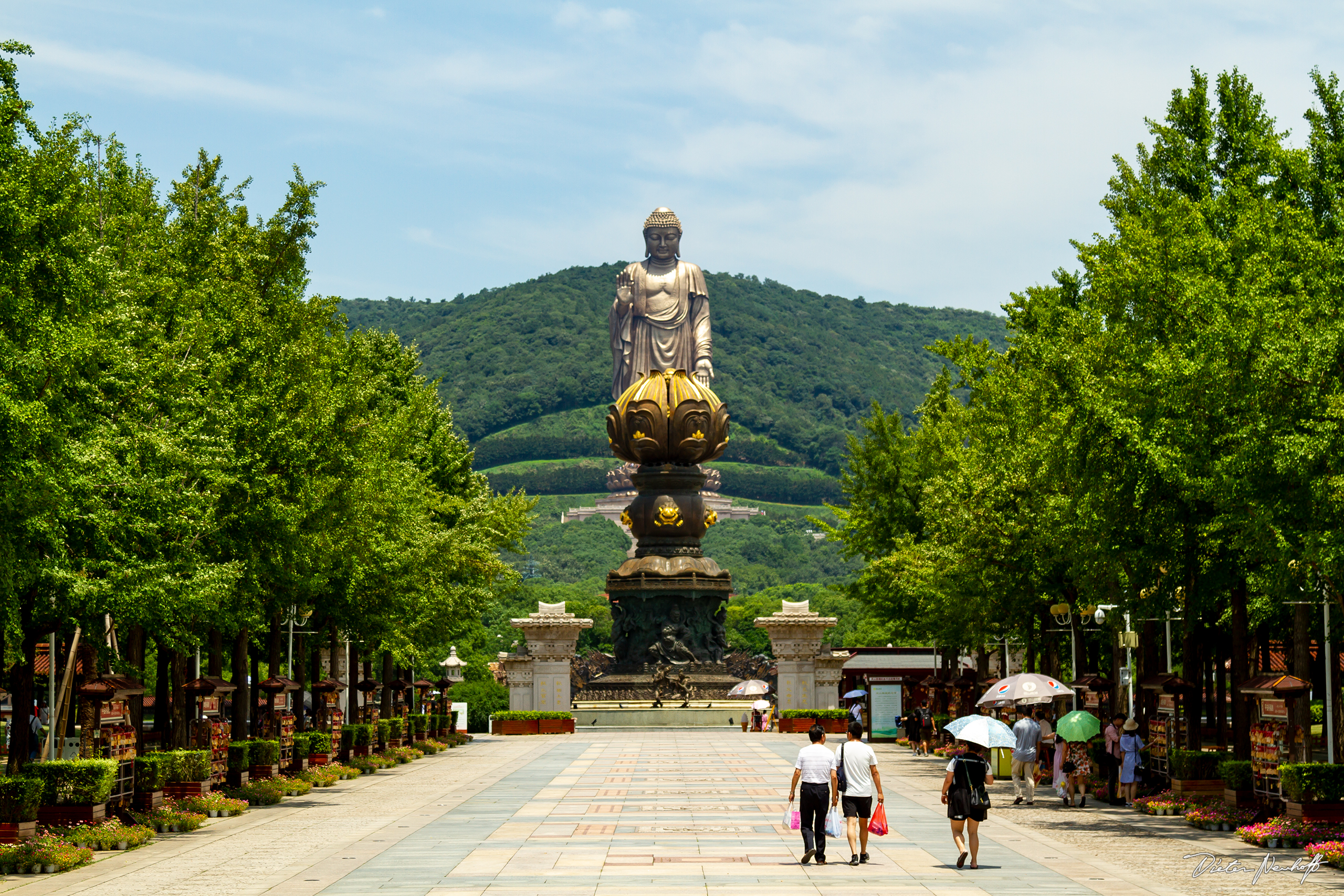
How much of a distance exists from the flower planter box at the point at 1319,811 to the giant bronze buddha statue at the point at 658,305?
8902 centimetres

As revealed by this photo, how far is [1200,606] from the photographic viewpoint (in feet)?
82.8

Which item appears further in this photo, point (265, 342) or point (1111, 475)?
point (265, 342)

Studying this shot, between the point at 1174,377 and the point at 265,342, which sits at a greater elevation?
the point at 265,342

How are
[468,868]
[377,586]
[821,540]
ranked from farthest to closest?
[821,540] < [377,586] < [468,868]

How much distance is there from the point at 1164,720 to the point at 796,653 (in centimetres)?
3836

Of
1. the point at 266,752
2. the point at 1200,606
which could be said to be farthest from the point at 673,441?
the point at 1200,606

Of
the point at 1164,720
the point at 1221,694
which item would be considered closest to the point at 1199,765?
the point at 1164,720

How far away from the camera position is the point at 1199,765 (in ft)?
82.0

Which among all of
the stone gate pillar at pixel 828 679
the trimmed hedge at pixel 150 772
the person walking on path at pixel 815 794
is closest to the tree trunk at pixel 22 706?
the trimmed hedge at pixel 150 772

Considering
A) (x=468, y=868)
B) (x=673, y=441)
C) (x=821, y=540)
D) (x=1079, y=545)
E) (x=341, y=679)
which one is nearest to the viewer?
(x=468, y=868)

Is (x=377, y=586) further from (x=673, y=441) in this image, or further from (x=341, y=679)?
(x=673, y=441)

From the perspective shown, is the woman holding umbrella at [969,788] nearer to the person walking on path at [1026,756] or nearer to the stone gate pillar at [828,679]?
the person walking on path at [1026,756]

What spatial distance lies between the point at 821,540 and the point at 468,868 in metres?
164

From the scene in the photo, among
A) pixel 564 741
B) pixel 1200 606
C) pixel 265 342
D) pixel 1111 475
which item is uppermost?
pixel 265 342
